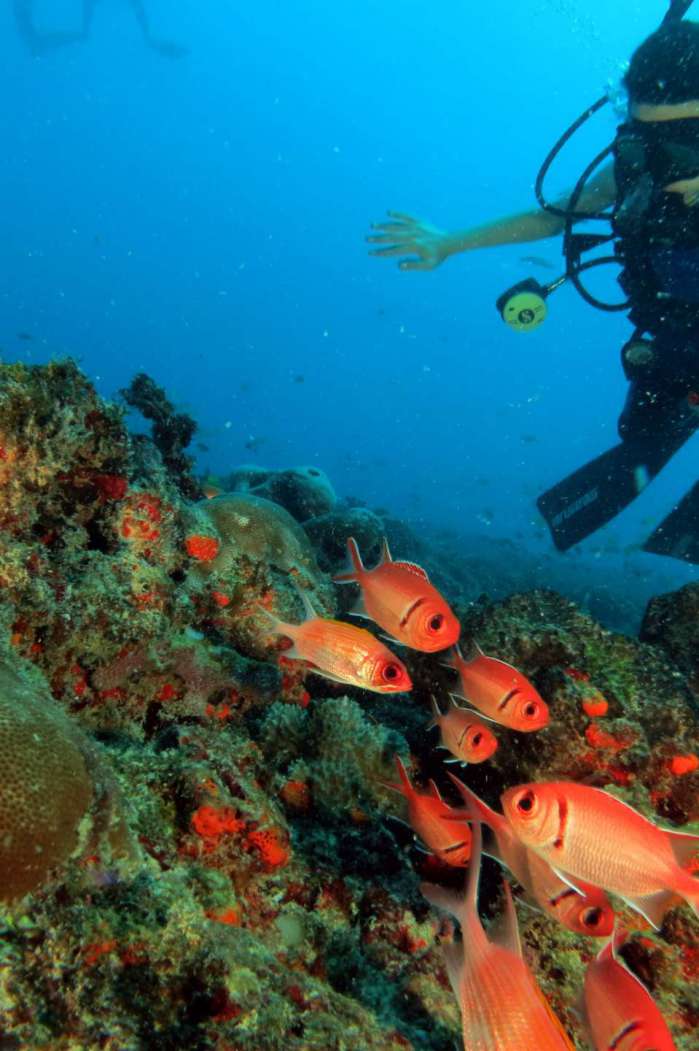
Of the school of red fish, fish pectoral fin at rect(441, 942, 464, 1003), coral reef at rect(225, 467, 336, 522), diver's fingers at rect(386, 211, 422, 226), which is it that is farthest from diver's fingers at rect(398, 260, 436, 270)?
fish pectoral fin at rect(441, 942, 464, 1003)

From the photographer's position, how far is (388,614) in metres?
2.59

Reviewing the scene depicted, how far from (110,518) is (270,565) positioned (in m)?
1.71

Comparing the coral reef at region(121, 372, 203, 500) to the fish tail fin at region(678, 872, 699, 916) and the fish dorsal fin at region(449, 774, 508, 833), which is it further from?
the fish tail fin at region(678, 872, 699, 916)

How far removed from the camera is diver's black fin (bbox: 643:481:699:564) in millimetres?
7688

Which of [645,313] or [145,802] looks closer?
[145,802]

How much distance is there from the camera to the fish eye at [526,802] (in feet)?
6.03

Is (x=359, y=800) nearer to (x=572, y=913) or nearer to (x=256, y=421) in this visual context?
(x=572, y=913)

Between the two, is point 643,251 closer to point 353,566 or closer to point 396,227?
point 396,227

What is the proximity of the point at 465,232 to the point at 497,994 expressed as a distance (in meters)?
7.63

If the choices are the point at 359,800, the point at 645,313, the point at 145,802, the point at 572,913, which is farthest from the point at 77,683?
the point at 645,313

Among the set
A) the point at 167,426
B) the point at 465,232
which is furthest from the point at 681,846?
the point at 465,232

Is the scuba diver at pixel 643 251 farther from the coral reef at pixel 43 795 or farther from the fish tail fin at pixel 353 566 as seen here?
the coral reef at pixel 43 795

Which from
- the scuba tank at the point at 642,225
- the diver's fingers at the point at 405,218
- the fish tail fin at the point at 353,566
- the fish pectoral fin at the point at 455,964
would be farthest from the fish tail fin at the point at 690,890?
the diver's fingers at the point at 405,218

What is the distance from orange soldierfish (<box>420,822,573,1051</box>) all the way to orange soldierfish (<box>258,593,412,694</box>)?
2.83 ft
